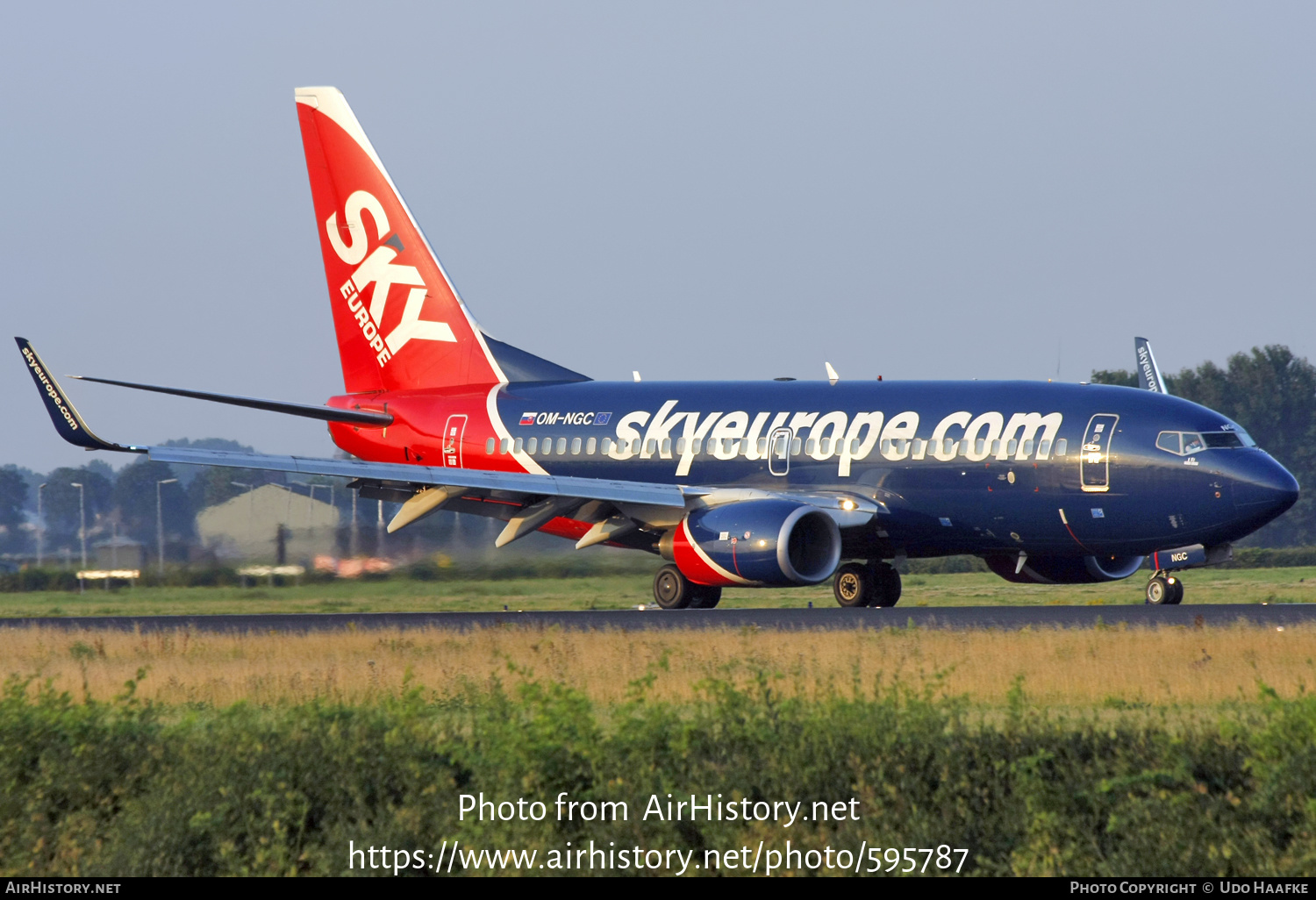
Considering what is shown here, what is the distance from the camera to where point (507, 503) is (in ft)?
98.2

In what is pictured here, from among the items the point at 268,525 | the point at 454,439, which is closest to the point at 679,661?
the point at 268,525

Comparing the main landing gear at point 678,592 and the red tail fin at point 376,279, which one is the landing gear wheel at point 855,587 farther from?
the red tail fin at point 376,279

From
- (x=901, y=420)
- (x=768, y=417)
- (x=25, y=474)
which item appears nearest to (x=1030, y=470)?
(x=901, y=420)

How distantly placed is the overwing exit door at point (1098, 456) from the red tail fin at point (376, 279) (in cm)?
1286

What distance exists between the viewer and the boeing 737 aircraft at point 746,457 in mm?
25953

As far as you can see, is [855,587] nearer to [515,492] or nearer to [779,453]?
[779,453]

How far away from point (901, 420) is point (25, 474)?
40.0 meters

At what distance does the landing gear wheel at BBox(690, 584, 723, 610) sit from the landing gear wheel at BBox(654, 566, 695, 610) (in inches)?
2.8

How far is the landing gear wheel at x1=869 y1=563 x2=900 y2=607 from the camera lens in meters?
29.2

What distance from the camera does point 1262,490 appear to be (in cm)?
2495

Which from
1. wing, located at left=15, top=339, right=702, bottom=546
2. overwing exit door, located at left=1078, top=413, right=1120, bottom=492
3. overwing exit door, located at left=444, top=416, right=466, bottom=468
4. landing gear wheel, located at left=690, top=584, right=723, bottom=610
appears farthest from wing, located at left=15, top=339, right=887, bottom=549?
overwing exit door, located at left=1078, top=413, right=1120, bottom=492

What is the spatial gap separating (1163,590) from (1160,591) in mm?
66

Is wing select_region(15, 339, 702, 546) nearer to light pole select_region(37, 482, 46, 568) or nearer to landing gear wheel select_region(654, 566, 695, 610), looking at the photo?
landing gear wheel select_region(654, 566, 695, 610)
